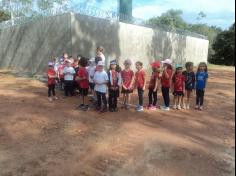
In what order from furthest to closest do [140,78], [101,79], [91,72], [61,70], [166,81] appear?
[61,70] → [91,72] → [166,81] → [140,78] → [101,79]

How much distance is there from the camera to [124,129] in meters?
8.45

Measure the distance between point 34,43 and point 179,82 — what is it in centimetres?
974

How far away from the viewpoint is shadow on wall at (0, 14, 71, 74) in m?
15.7

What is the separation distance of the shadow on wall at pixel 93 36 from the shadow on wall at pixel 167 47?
3.70 metres

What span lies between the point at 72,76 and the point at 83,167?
5616 mm

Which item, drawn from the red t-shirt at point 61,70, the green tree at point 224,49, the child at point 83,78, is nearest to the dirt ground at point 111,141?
the child at point 83,78

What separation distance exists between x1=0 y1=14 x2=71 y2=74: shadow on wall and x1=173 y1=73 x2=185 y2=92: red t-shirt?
576 centimetres

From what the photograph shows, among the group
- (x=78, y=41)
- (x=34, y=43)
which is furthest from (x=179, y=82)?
(x=34, y=43)

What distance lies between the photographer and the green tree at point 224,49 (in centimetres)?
4338

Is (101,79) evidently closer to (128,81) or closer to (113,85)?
(113,85)

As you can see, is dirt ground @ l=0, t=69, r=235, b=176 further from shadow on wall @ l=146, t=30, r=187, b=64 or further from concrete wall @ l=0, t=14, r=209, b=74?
shadow on wall @ l=146, t=30, r=187, b=64

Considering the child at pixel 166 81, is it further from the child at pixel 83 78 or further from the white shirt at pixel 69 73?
the white shirt at pixel 69 73

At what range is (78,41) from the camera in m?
15.1

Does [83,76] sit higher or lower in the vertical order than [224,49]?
lower
